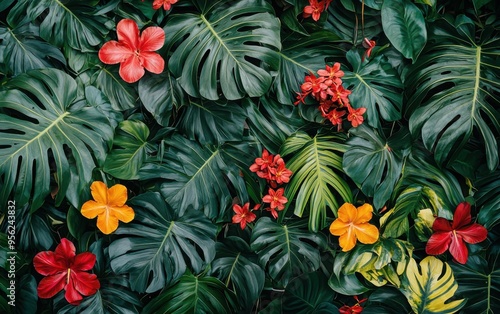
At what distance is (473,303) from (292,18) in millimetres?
1099

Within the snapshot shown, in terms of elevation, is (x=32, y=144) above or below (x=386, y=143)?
above

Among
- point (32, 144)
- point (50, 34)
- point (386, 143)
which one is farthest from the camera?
point (386, 143)

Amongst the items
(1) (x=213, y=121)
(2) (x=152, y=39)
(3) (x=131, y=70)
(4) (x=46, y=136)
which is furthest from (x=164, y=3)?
(4) (x=46, y=136)

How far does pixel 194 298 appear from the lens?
6.14 ft

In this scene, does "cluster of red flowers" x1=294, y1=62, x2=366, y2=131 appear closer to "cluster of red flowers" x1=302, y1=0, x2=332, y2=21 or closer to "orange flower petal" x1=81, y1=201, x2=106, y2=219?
"cluster of red flowers" x1=302, y1=0, x2=332, y2=21

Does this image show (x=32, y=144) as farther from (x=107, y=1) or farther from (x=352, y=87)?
(x=352, y=87)

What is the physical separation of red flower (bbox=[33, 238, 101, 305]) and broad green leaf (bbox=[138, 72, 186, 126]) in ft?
1.54

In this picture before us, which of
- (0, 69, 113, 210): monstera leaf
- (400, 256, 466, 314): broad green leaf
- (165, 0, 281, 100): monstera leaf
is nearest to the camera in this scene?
(0, 69, 113, 210): monstera leaf

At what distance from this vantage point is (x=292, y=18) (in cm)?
189

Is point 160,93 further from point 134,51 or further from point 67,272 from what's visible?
point 67,272

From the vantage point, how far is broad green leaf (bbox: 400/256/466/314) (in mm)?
1880

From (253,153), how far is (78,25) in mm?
667

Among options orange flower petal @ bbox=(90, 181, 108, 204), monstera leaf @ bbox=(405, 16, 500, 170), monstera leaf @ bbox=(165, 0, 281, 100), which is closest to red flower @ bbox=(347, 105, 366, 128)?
monstera leaf @ bbox=(405, 16, 500, 170)

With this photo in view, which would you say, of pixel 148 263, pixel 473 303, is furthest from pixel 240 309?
pixel 473 303
